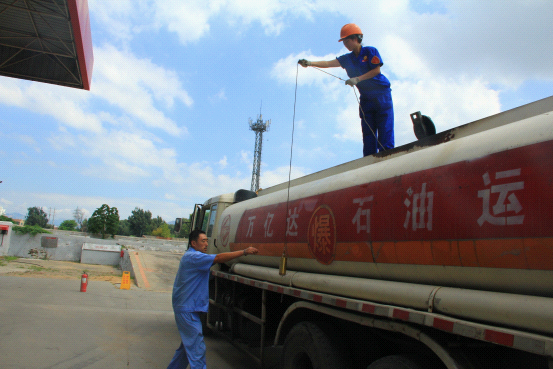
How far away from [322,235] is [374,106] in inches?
83.0

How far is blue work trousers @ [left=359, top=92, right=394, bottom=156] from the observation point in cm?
481

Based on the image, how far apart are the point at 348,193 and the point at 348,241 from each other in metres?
0.46

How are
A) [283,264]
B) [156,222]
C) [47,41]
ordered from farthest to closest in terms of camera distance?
1. [156,222]
2. [47,41]
3. [283,264]

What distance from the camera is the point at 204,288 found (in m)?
4.52

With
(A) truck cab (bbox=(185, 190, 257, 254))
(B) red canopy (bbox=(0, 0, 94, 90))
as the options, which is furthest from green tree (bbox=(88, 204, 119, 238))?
(A) truck cab (bbox=(185, 190, 257, 254))

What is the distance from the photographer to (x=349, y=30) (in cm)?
508

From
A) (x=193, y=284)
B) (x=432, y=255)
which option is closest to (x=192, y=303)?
(x=193, y=284)

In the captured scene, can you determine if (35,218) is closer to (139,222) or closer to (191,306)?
(139,222)

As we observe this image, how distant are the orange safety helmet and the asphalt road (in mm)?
5185

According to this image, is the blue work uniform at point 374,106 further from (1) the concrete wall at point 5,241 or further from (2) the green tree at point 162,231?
(2) the green tree at point 162,231

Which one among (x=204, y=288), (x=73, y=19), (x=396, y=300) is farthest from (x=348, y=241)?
(x=73, y=19)

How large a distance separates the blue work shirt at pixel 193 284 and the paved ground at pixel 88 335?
1.97m

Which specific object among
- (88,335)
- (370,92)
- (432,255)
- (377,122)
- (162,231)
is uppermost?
(370,92)

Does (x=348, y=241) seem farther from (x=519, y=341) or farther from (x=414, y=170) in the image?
(x=519, y=341)
